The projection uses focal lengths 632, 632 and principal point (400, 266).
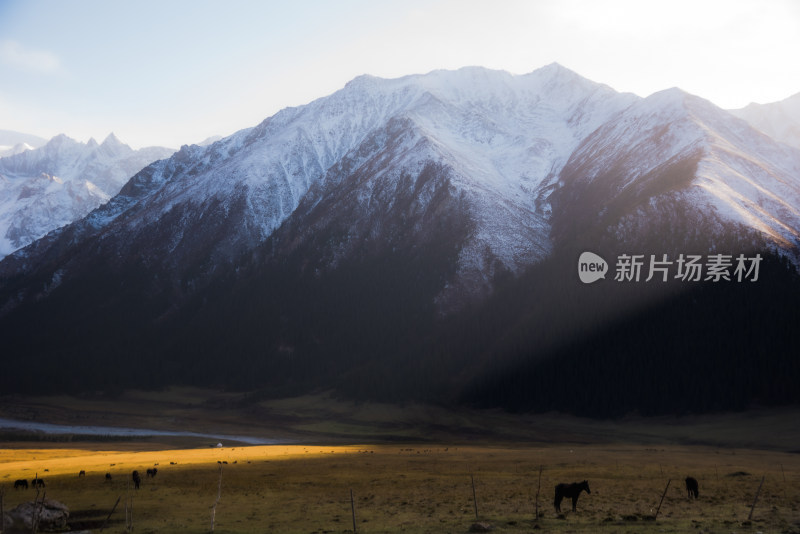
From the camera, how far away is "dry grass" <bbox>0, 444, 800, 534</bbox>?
4509 cm

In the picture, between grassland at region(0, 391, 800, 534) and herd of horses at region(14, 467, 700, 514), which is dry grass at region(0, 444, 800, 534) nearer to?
grassland at region(0, 391, 800, 534)

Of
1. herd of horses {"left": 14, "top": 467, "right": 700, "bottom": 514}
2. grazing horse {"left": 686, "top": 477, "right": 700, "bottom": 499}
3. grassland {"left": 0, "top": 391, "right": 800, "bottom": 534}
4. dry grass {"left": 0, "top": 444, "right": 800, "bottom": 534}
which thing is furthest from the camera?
grazing horse {"left": 686, "top": 477, "right": 700, "bottom": 499}

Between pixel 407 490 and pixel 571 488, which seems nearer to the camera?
pixel 571 488

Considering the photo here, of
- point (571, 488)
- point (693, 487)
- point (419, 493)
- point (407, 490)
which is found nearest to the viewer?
point (571, 488)

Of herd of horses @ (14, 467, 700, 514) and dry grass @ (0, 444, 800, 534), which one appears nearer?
dry grass @ (0, 444, 800, 534)

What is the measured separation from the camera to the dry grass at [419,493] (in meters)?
45.1

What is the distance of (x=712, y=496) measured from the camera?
55.5 m

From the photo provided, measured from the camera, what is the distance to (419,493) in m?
62.5

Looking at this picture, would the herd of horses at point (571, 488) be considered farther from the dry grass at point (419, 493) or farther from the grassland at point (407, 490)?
the grassland at point (407, 490)

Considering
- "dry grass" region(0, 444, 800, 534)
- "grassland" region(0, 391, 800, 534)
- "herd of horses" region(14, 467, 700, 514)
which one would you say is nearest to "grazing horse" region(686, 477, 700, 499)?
"herd of horses" region(14, 467, 700, 514)

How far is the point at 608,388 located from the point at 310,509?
6328 inches

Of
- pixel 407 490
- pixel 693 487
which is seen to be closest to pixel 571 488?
pixel 693 487

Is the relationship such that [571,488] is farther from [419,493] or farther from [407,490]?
[407,490]

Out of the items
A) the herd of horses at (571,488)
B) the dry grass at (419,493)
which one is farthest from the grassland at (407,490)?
the herd of horses at (571,488)
